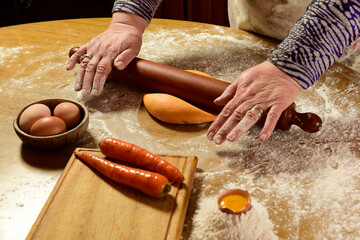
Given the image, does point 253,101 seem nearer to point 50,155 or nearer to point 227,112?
point 227,112

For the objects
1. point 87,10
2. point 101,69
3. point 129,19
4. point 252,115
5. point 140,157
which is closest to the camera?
point 140,157

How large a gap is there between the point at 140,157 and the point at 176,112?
13.9 inches

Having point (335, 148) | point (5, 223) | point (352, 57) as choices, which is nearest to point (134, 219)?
point (5, 223)

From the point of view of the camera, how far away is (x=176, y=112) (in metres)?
1.46

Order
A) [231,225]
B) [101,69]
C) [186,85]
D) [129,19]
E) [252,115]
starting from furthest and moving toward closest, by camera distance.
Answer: [129,19] < [101,69] < [186,85] < [252,115] < [231,225]

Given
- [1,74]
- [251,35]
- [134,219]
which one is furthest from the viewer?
[251,35]

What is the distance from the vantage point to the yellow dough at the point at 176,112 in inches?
57.6

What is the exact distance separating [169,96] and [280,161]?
1.82ft

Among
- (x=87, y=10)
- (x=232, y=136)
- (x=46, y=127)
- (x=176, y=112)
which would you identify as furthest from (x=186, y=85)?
(x=87, y=10)

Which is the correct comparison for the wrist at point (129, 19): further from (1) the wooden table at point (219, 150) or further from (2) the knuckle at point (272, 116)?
(2) the knuckle at point (272, 116)

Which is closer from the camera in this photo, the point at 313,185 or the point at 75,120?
the point at 313,185

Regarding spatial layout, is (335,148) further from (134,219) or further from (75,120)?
(75,120)

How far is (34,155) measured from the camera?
131cm

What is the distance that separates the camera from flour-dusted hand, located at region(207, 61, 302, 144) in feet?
4.18
